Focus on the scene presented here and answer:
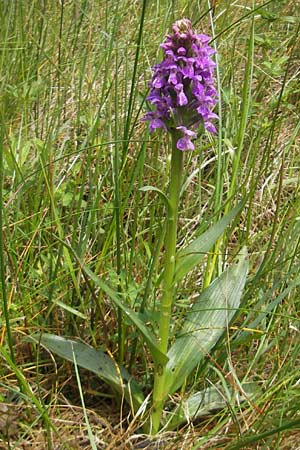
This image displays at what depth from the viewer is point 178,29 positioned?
119 centimetres

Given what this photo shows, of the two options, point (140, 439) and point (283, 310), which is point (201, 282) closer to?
point (283, 310)

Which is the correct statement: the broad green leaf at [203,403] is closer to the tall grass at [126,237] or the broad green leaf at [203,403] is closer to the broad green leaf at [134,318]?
the tall grass at [126,237]

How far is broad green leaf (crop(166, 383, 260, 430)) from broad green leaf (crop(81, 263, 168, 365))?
14cm

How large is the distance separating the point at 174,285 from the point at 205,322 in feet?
0.59

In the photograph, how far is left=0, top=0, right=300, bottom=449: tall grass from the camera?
55.7 inches

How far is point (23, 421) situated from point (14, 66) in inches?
Result: 56.9

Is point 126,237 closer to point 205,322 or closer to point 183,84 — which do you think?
point 205,322

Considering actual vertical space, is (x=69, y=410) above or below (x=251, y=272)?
below

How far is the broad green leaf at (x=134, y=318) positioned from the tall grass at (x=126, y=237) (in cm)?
14

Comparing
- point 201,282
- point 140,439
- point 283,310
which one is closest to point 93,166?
point 201,282

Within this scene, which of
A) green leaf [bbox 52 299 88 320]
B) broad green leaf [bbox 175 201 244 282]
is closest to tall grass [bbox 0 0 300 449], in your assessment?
green leaf [bbox 52 299 88 320]

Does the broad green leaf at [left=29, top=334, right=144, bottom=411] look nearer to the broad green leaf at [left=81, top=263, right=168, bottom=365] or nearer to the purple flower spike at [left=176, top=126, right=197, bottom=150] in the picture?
the broad green leaf at [left=81, top=263, right=168, bottom=365]

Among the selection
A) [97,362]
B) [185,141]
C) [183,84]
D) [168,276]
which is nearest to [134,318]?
[168,276]

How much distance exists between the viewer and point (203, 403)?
145cm
